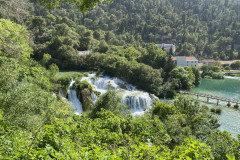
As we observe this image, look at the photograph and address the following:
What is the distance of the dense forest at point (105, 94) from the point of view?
395 cm

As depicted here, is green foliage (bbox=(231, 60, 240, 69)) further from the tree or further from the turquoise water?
the tree

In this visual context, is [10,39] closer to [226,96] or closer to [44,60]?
[44,60]

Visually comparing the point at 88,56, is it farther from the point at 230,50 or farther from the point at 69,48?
the point at 230,50

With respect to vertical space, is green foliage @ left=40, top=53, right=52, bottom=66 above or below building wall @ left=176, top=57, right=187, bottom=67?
above

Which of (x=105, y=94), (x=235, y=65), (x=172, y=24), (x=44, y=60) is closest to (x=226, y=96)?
(x=105, y=94)

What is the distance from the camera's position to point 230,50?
66.5 meters

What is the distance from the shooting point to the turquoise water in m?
18.8

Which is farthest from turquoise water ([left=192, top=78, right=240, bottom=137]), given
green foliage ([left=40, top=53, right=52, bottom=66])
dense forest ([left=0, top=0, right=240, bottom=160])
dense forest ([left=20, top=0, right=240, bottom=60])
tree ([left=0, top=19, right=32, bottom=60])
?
green foliage ([left=40, top=53, right=52, bottom=66])

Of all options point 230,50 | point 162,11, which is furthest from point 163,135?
point 162,11

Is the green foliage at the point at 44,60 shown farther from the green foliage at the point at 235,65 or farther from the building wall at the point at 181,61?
the green foliage at the point at 235,65

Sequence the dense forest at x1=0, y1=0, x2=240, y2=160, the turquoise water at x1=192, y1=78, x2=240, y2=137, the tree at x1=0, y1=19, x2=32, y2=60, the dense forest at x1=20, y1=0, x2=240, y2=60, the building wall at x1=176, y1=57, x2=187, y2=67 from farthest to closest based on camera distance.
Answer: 1. the dense forest at x1=20, y1=0, x2=240, y2=60
2. the building wall at x1=176, y1=57, x2=187, y2=67
3. the turquoise water at x1=192, y1=78, x2=240, y2=137
4. the tree at x1=0, y1=19, x2=32, y2=60
5. the dense forest at x1=0, y1=0, x2=240, y2=160

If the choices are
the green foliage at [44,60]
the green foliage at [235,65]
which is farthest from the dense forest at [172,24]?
the green foliage at [44,60]

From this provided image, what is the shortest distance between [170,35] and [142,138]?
87232 mm

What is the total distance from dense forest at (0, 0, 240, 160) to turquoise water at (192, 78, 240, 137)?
207 centimetres
